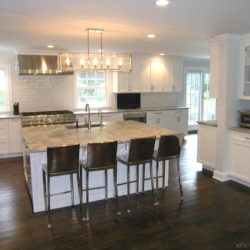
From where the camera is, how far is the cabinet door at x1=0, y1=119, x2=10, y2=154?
6.05 m

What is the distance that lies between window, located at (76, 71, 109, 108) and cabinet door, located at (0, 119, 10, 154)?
1.89m

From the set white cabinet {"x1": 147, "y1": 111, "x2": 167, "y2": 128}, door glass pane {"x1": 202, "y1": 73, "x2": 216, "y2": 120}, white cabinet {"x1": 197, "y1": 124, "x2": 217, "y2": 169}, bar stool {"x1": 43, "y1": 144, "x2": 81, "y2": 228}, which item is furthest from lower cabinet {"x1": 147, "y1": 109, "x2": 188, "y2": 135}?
bar stool {"x1": 43, "y1": 144, "x2": 81, "y2": 228}

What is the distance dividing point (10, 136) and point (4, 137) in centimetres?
12

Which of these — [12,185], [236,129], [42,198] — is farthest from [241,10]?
[12,185]

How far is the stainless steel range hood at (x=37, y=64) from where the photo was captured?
6168 millimetres

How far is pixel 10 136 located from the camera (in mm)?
6133

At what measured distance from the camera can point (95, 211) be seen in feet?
11.9

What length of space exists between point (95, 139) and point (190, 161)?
289 centimetres

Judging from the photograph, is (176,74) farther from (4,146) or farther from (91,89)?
(4,146)

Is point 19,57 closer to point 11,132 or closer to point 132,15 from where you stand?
point 11,132

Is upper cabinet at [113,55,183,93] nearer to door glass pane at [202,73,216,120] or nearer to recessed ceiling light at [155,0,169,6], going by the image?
door glass pane at [202,73,216,120]

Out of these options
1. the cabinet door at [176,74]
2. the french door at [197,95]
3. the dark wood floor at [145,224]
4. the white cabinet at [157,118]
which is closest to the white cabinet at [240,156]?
the dark wood floor at [145,224]

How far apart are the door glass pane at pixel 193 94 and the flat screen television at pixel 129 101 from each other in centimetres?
208

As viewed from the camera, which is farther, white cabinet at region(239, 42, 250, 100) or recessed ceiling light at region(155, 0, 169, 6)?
white cabinet at region(239, 42, 250, 100)
